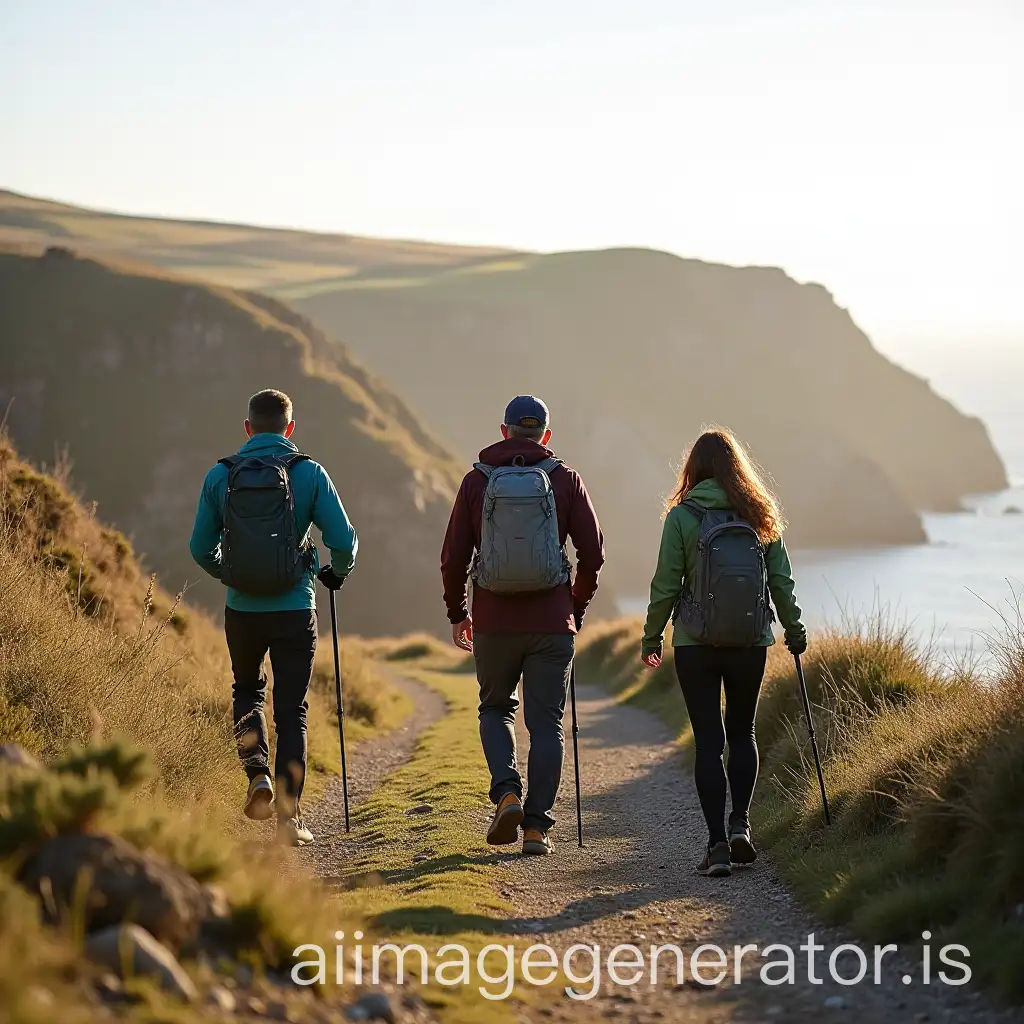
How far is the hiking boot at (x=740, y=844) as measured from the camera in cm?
782

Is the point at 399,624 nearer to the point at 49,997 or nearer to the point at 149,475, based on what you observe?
the point at 149,475

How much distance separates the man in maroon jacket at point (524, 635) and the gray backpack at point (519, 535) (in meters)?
0.17

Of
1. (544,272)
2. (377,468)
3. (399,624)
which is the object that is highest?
(544,272)

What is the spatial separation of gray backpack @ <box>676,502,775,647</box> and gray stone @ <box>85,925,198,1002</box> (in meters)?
4.28

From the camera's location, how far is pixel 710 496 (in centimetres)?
779

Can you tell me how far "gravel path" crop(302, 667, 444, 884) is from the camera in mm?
8688

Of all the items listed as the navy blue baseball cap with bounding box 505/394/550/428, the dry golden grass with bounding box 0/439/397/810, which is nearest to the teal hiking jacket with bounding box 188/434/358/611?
the dry golden grass with bounding box 0/439/397/810

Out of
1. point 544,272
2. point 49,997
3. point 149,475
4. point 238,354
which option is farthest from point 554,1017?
point 544,272

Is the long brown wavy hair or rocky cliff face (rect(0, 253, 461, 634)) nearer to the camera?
the long brown wavy hair

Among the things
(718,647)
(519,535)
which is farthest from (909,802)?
(519,535)

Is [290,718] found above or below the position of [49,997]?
below

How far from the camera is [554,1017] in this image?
502 cm

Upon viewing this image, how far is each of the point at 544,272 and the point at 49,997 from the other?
191876 mm

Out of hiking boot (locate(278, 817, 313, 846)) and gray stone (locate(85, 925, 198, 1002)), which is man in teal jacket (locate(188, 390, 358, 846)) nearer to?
hiking boot (locate(278, 817, 313, 846))
